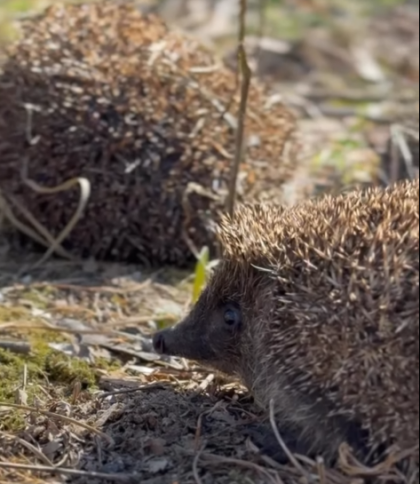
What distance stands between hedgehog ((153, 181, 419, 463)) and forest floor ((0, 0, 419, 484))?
0.50 ft

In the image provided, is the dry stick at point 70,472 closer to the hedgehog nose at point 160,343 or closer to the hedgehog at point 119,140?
the hedgehog nose at point 160,343

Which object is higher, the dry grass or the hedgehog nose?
the hedgehog nose

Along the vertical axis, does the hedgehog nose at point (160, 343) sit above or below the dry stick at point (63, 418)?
above

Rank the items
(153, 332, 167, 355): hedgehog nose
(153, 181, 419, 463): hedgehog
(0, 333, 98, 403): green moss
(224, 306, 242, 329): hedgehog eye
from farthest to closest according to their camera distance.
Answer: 1. (0, 333, 98, 403): green moss
2. (153, 332, 167, 355): hedgehog nose
3. (224, 306, 242, 329): hedgehog eye
4. (153, 181, 419, 463): hedgehog

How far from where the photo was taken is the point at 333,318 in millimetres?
4105

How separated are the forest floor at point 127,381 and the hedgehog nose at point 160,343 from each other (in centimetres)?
18

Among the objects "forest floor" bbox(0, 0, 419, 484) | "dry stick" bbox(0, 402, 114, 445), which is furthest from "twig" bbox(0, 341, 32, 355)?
"dry stick" bbox(0, 402, 114, 445)

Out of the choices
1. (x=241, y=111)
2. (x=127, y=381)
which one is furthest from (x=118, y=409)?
→ (x=241, y=111)

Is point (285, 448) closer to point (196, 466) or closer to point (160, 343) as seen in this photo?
point (196, 466)

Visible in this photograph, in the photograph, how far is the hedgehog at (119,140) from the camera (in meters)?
7.08

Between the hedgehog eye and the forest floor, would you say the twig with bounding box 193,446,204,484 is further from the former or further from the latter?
the hedgehog eye

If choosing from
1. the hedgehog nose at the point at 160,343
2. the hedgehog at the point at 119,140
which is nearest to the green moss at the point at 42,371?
→ the hedgehog nose at the point at 160,343

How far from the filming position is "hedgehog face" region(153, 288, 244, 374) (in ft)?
16.2

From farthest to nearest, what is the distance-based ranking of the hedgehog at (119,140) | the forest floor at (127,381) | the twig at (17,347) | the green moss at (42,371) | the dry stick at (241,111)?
the hedgehog at (119,140)
the dry stick at (241,111)
the twig at (17,347)
the green moss at (42,371)
the forest floor at (127,381)
